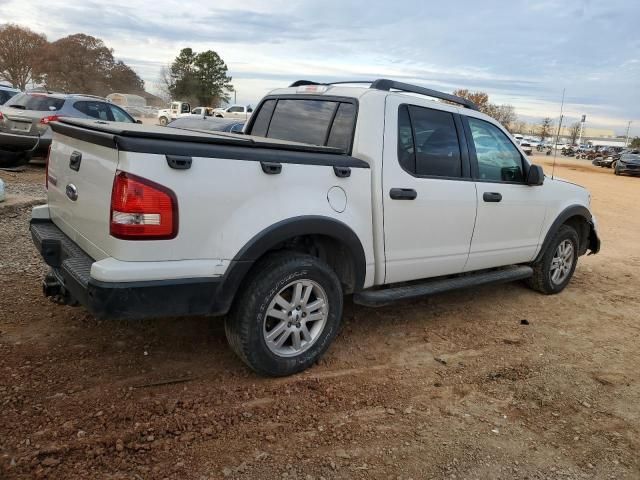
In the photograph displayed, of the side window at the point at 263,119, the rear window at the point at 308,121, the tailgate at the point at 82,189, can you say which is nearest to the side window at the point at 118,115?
the side window at the point at 263,119

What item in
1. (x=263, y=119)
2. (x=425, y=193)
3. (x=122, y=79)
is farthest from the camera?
(x=122, y=79)

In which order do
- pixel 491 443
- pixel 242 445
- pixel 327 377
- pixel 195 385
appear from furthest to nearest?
pixel 327 377 → pixel 195 385 → pixel 491 443 → pixel 242 445

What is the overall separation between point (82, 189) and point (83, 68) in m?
89.0

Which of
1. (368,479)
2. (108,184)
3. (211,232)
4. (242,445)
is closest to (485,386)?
(368,479)

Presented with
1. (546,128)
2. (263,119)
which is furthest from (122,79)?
(263,119)

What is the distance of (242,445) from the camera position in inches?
113

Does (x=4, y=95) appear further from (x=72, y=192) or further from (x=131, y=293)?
(x=131, y=293)

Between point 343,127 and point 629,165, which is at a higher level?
point 343,127

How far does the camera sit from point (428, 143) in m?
4.25

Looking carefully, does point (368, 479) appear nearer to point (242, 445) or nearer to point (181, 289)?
point (242, 445)

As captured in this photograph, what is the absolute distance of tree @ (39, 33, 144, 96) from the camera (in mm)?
78425

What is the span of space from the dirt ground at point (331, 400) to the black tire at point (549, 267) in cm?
78

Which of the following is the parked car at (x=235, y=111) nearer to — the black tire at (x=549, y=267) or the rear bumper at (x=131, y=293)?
the black tire at (x=549, y=267)

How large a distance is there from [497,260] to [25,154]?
8.98 metres
